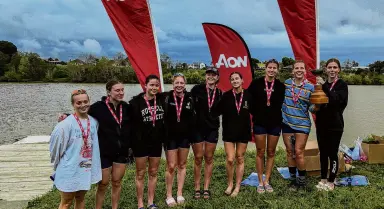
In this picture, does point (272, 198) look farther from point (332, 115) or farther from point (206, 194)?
point (332, 115)

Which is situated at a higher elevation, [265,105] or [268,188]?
[265,105]

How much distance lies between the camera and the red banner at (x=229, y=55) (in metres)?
6.55

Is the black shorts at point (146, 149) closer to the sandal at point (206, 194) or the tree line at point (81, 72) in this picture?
the sandal at point (206, 194)

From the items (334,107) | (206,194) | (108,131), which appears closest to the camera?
(108,131)

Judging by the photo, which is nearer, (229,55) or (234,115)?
(234,115)

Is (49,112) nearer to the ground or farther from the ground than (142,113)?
nearer to the ground

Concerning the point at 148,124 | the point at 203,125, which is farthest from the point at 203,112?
the point at 148,124

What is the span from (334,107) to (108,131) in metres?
2.97

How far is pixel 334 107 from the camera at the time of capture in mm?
4684

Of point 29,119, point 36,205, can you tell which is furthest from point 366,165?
point 29,119

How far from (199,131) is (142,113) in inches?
34.6

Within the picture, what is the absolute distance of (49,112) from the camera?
2138 centimetres

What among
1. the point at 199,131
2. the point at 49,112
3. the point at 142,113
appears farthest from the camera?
the point at 49,112

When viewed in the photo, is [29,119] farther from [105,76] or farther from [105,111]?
[105,76]
